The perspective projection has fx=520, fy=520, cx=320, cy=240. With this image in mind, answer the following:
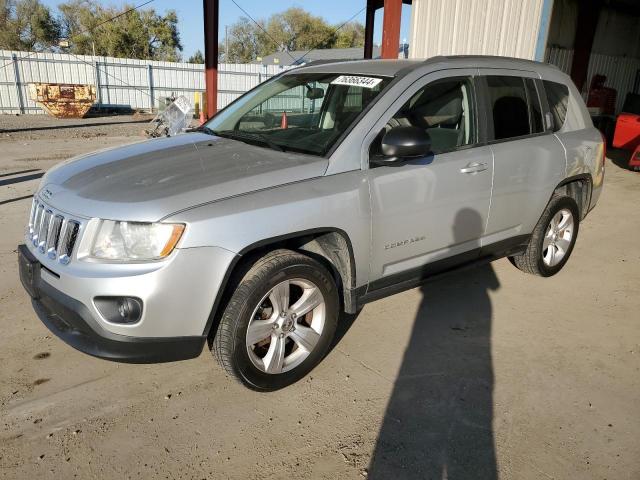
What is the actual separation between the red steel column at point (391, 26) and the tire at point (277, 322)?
7.15m

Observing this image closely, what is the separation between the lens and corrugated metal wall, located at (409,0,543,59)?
8.69 metres

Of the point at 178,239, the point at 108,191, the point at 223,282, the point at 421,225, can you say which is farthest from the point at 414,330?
the point at 108,191

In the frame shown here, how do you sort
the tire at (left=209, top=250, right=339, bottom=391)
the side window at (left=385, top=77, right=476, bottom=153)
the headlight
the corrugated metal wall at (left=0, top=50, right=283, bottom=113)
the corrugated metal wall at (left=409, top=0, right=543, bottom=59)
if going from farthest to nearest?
the corrugated metal wall at (left=0, top=50, right=283, bottom=113) < the corrugated metal wall at (left=409, top=0, right=543, bottom=59) < the side window at (left=385, top=77, right=476, bottom=153) < the tire at (left=209, top=250, right=339, bottom=391) < the headlight

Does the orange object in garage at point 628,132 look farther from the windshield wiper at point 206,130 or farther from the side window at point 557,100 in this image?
the windshield wiper at point 206,130

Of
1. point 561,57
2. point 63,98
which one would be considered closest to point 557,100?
point 561,57

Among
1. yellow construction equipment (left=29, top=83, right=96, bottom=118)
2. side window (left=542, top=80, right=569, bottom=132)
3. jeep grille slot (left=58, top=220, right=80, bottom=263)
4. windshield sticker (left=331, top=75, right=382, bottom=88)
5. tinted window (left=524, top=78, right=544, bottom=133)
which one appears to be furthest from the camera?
yellow construction equipment (left=29, top=83, right=96, bottom=118)

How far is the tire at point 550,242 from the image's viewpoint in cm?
446

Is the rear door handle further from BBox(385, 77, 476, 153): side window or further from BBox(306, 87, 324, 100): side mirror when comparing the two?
BBox(306, 87, 324, 100): side mirror

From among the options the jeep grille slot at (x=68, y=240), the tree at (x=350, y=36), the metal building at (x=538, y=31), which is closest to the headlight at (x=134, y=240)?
the jeep grille slot at (x=68, y=240)

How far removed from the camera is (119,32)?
146ft

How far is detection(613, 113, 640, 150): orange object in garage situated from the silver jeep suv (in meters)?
9.07

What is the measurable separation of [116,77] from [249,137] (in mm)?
24440

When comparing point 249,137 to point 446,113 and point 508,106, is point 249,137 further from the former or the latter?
point 508,106

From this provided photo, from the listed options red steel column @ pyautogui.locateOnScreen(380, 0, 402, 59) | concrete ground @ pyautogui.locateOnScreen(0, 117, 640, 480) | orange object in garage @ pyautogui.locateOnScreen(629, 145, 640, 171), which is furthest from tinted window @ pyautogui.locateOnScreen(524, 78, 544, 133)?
orange object in garage @ pyautogui.locateOnScreen(629, 145, 640, 171)
